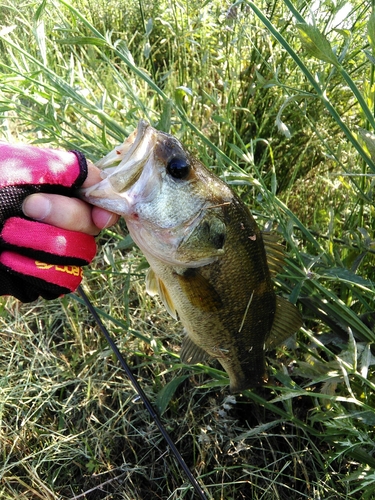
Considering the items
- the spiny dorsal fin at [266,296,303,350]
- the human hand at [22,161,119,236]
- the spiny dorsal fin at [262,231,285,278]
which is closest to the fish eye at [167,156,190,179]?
the human hand at [22,161,119,236]

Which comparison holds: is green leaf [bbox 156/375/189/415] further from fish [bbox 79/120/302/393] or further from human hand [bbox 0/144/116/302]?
human hand [bbox 0/144/116/302]

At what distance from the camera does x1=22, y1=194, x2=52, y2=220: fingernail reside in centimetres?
131

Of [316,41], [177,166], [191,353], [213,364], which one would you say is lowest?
[213,364]

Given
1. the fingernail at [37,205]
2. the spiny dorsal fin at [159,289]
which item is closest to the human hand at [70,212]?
the fingernail at [37,205]

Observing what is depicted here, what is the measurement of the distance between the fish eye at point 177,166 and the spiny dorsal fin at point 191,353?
627 mm

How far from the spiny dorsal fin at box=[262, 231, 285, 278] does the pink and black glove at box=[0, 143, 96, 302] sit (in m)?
0.57

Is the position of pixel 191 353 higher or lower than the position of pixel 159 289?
lower

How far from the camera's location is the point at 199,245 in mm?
1496

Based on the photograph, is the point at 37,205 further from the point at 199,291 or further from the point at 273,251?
→ the point at 273,251

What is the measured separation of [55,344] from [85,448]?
1.98 ft

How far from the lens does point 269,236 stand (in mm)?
1618

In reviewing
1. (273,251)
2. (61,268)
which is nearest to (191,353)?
(273,251)

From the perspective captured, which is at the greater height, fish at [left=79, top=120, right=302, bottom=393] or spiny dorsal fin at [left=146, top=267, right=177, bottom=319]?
fish at [left=79, top=120, right=302, bottom=393]

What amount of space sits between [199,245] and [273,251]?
0.29 meters
